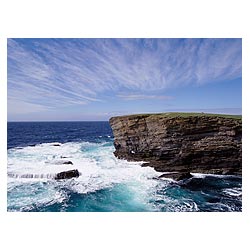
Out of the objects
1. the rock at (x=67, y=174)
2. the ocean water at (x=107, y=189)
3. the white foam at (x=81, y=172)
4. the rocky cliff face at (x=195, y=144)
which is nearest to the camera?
the ocean water at (x=107, y=189)

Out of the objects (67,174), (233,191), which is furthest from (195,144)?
(67,174)

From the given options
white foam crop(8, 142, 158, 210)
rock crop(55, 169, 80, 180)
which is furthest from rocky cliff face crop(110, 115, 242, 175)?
rock crop(55, 169, 80, 180)

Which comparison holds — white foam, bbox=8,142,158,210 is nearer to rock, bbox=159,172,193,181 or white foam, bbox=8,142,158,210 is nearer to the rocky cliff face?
rock, bbox=159,172,193,181

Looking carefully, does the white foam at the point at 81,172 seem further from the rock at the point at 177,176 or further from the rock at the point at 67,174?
the rock at the point at 177,176

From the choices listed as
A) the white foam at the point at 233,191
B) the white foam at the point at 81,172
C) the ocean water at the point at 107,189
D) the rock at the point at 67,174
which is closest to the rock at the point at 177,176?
the ocean water at the point at 107,189

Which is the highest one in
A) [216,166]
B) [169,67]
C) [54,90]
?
[169,67]

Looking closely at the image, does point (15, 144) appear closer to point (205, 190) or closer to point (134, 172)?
point (134, 172)
